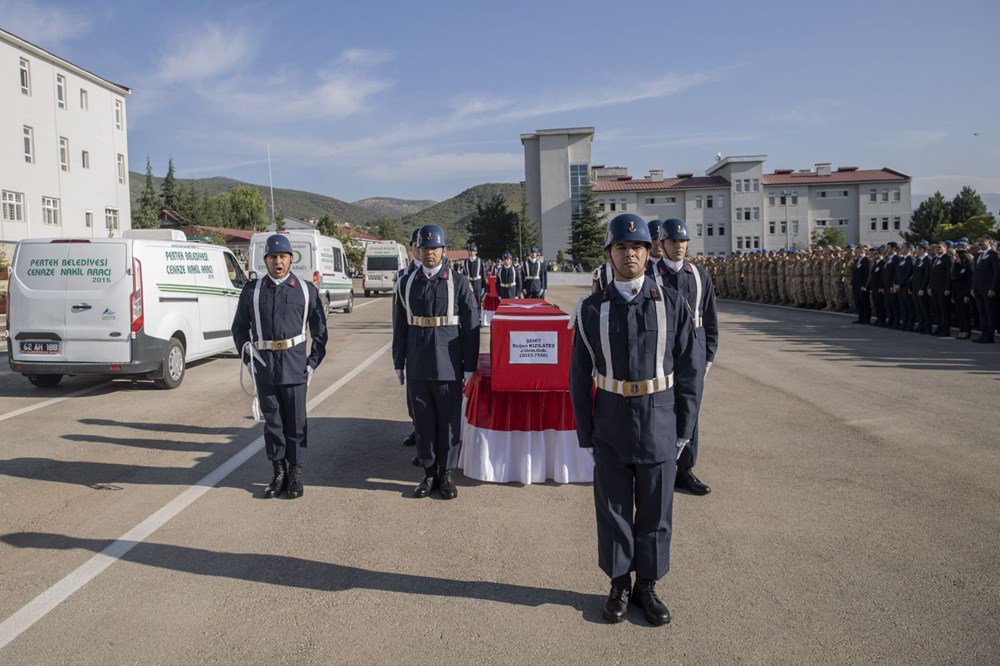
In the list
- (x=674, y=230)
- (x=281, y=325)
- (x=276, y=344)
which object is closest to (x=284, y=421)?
(x=276, y=344)

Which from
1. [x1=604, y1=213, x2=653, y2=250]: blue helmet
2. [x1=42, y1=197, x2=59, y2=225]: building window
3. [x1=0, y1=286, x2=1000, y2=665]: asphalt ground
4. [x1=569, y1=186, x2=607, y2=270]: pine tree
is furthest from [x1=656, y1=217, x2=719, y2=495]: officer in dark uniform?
[x1=569, y1=186, x2=607, y2=270]: pine tree

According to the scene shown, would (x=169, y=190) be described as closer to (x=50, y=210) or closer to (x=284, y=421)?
(x=50, y=210)

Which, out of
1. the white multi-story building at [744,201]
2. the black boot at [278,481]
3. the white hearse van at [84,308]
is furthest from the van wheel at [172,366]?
the white multi-story building at [744,201]

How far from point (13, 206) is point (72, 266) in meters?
32.8

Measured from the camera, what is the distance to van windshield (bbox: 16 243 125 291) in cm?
1054

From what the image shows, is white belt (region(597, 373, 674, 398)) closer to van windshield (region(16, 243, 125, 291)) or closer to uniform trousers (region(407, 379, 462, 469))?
uniform trousers (region(407, 379, 462, 469))

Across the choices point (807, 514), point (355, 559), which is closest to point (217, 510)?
point (355, 559)

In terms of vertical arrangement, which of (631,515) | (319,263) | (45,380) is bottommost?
(45,380)

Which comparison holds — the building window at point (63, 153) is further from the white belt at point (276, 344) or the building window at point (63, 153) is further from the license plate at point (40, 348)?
the white belt at point (276, 344)

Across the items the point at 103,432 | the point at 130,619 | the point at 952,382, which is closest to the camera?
the point at 130,619

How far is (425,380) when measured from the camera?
6.13 meters

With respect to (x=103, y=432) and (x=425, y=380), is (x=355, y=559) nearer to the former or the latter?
(x=425, y=380)

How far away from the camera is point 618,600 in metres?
3.99

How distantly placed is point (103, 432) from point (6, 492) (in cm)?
227
